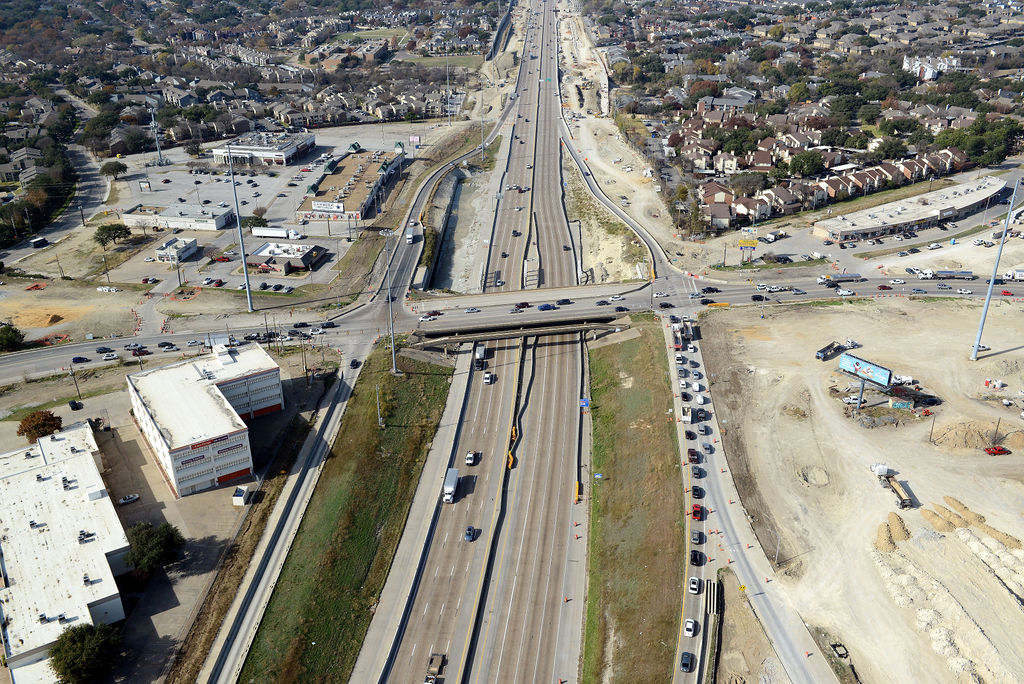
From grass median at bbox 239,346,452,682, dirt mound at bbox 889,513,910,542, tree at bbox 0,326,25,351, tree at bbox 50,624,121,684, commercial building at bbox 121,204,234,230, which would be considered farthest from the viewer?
A: commercial building at bbox 121,204,234,230

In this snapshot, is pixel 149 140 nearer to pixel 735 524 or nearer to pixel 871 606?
pixel 735 524

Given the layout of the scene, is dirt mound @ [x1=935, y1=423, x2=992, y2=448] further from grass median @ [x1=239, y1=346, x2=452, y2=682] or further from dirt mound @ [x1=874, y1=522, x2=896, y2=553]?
grass median @ [x1=239, y1=346, x2=452, y2=682]

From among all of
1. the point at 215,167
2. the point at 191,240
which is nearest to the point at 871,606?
the point at 191,240

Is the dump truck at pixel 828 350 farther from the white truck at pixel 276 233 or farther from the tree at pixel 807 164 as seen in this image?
the white truck at pixel 276 233

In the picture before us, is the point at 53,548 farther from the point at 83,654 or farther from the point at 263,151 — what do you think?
the point at 263,151

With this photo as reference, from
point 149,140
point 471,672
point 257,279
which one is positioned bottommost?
point 471,672

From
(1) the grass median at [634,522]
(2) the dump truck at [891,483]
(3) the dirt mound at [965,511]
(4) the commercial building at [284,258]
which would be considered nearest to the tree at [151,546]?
(1) the grass median at [634,522]

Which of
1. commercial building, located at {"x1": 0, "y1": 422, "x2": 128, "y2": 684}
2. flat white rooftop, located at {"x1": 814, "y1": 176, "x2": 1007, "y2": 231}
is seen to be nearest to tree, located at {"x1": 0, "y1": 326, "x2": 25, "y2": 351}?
commercial building, located at {"x1": 0, "y1": 422, "x2": 128, "y2": 684}
